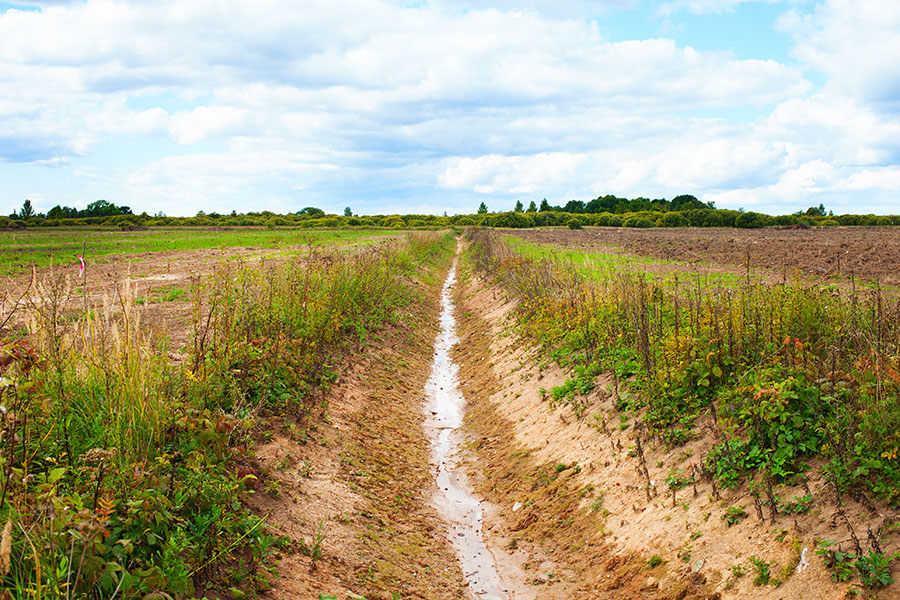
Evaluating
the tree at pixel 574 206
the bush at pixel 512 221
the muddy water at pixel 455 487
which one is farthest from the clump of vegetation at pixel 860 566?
the tree at pixel 574 206

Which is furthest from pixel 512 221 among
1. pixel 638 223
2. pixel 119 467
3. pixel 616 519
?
pixel 119 467

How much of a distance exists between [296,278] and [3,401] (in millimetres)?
7509

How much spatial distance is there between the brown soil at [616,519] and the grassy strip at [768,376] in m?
0.26

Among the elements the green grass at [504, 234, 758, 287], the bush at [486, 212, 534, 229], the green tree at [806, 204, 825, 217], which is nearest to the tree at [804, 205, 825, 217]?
the green tree at [806, 204, 825, 217]

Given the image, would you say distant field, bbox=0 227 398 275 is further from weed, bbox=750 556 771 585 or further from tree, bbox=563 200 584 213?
tree, bbox=563 200 584 213

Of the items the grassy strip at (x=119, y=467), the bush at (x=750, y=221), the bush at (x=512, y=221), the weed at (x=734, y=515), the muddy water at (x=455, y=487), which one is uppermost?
the bush at (x=512, y=221)

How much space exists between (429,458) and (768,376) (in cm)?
497

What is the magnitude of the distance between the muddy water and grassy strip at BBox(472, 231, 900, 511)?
206cm

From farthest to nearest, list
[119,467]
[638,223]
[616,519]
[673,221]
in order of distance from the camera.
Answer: [638,223] → [673,221] → [616,519] → [119,467]

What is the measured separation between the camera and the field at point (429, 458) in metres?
3.73

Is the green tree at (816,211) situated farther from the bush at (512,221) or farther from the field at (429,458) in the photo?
the field at (429,458)

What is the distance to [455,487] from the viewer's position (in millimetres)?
8094

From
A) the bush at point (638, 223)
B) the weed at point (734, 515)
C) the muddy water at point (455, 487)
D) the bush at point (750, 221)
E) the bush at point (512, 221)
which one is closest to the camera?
the weed at point (734, 515)

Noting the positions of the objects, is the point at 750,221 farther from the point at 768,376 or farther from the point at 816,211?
the point at 768,376
